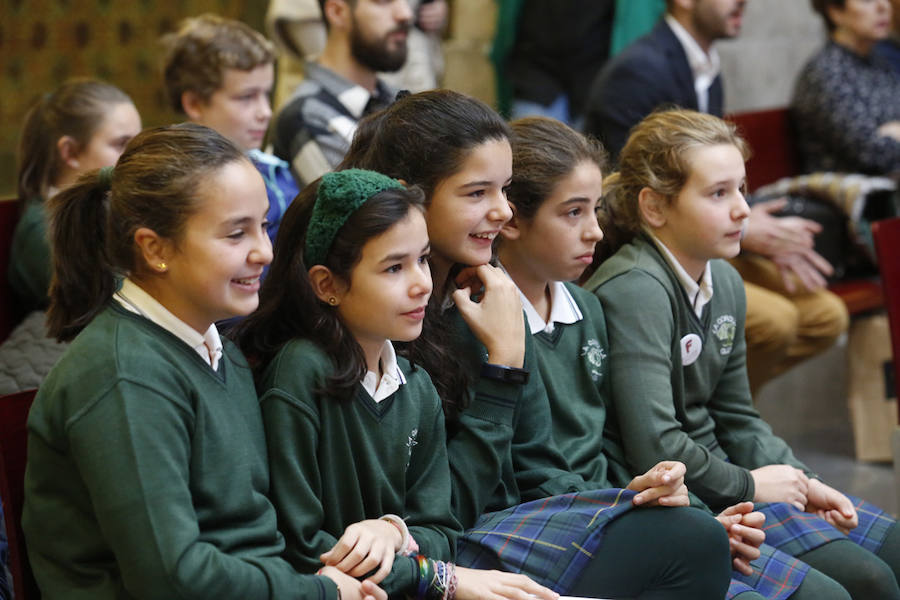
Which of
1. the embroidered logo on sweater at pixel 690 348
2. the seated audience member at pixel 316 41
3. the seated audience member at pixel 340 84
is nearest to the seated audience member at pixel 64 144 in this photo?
the seated audience member at pixel 340 84

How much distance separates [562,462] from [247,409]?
2.14 feet

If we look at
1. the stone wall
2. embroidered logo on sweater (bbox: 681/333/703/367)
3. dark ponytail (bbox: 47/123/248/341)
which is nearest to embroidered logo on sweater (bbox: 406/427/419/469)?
dark ponytail (bbox: 47/123/248/341)

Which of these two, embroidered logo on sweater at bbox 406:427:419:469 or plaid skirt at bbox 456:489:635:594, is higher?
embroidered logo on sweater at bbox 406:427:419:469

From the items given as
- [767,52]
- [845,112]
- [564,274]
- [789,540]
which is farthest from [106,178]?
[767,52]

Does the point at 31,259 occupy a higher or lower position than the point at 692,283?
lower

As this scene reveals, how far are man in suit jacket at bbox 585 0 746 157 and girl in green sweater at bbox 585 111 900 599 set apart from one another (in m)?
1.25

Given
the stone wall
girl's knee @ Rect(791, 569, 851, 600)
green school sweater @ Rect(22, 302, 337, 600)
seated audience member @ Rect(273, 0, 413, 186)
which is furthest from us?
the stone wall

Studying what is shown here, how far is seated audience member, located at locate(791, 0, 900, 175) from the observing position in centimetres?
436

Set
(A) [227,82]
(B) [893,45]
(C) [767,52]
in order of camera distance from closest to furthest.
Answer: (A) [227,82], (B) [893,45], (C) [767,52]

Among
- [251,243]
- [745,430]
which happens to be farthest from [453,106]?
[745,430]

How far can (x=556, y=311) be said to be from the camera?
229 centimetres

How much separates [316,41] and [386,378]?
2385 millimetres

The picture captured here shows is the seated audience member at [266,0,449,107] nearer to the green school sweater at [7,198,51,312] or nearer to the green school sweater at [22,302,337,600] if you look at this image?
the green school sweater at [7,198,51,312]

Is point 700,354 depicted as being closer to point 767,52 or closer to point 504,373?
point 504,373
